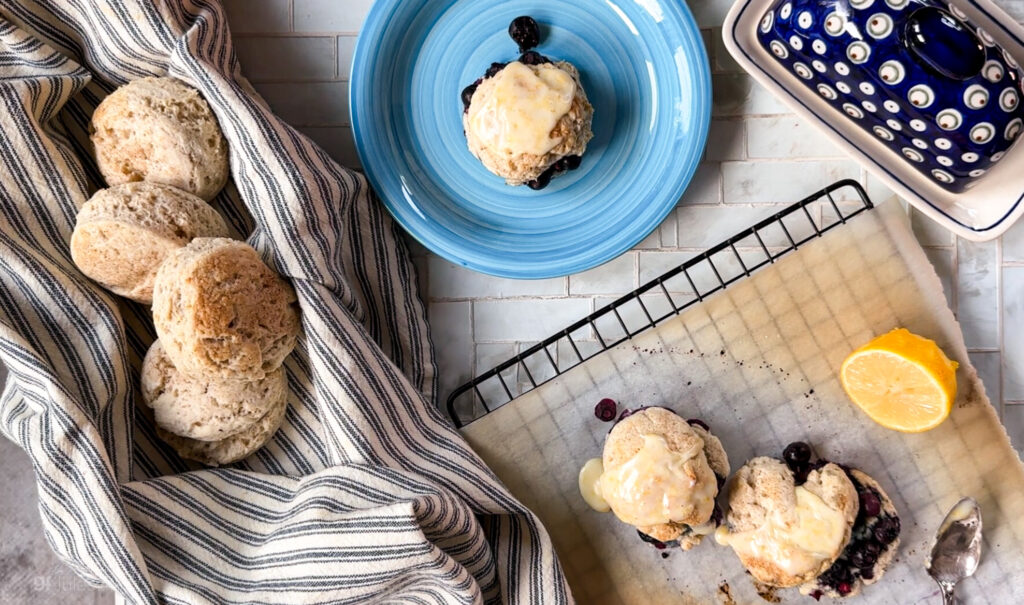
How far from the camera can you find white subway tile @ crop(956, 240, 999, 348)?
153 centimetres

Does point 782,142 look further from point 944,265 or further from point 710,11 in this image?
point 944,265

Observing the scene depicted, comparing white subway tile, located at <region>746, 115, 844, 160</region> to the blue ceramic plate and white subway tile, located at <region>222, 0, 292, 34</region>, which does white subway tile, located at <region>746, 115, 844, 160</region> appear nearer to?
the blue ceramic plate

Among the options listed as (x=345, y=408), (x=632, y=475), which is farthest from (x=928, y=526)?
(x=345, y=408)

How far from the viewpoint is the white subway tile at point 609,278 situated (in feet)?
5.09

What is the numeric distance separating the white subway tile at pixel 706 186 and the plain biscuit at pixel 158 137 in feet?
2.68

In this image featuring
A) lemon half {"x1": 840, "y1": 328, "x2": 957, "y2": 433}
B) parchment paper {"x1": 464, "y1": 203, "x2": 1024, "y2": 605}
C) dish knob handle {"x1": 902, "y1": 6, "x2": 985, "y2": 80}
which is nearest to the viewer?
dish knob handle {"x1": 902, "y1": 6, "x2": 985, "y2": 80}

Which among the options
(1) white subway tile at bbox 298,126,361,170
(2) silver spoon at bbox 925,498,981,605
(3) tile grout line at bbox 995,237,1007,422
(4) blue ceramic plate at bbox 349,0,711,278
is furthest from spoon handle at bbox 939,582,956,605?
(1) white subway tile at bbox 298,126,361,170

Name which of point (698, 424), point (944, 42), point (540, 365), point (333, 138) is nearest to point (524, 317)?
point (540, 365)

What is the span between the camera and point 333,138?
1562 millimetres

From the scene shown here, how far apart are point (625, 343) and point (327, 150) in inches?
25.6

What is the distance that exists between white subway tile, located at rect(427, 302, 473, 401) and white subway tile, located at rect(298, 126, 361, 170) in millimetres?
328

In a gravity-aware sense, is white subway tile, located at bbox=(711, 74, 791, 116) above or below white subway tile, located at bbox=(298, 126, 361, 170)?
above

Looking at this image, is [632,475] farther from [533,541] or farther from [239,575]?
[239,575]

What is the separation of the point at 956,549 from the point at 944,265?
50 cm
